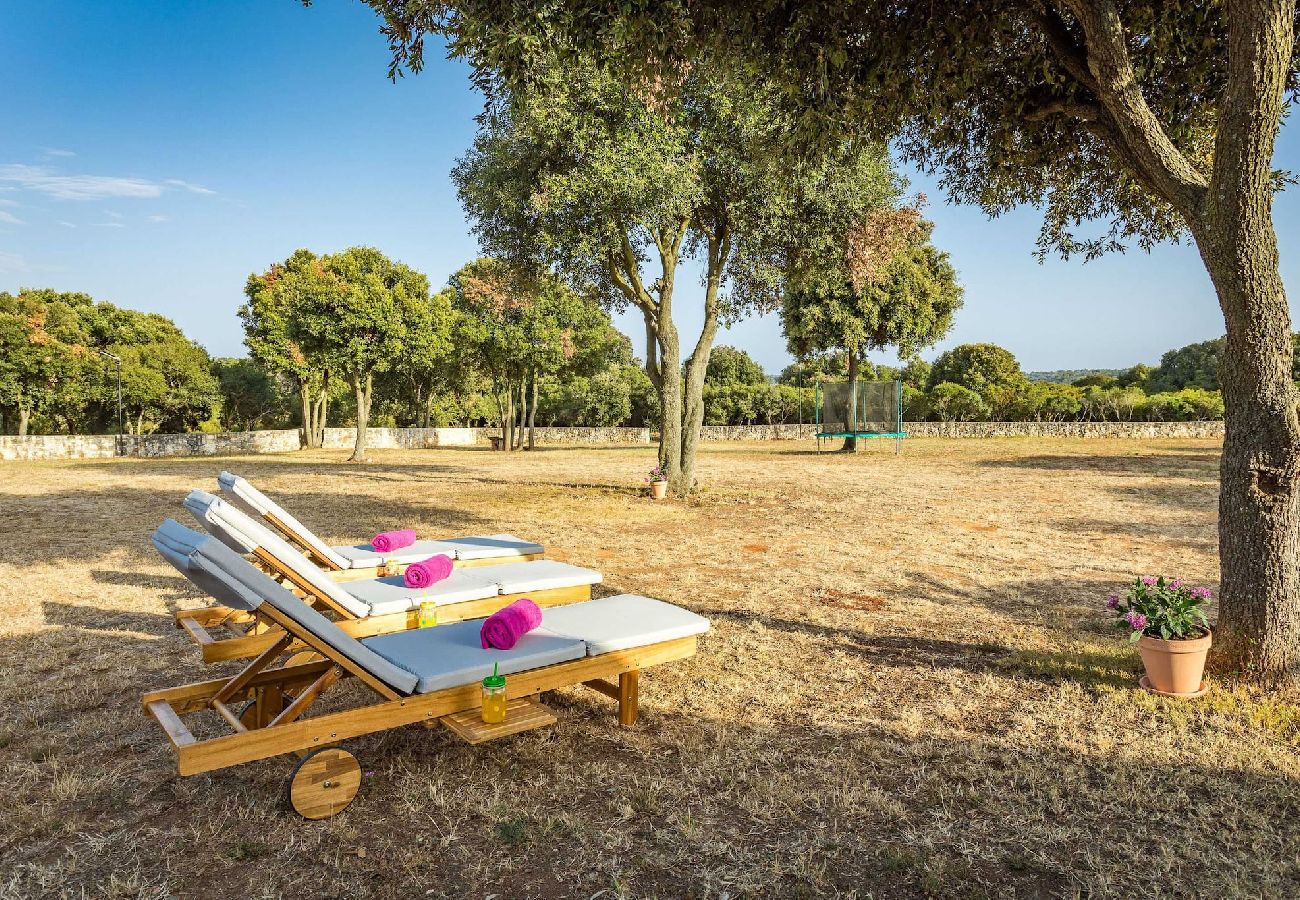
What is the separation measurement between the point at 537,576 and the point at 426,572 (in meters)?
0.81

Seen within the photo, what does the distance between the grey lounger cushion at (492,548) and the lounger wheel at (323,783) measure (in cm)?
311

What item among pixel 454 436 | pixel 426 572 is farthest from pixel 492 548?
pixel 454 436

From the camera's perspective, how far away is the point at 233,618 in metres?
4.90

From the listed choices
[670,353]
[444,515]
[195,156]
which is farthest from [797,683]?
[195,156]

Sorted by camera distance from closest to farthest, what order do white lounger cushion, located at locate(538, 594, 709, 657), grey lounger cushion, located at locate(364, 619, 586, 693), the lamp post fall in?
grey lounger cushion, located at locate(364, 619, 586, 693), white lounger cushion, located at locate(538, 594, 709, 657), the lamp post

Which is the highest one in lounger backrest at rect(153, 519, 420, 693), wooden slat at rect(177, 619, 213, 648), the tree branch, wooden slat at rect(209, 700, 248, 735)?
the tree branch

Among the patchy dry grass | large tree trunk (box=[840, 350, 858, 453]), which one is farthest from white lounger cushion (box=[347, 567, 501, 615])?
large tree trunk (box=[840, 350, 858, 453])

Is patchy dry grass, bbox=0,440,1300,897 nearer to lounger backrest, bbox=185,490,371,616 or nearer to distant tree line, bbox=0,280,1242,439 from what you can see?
lounger backrest, bbox=185,490,371,616

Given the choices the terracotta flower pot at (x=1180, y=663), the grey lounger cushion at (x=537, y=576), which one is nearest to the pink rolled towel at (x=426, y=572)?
the grey lounger cushion at (x=537, y=576)

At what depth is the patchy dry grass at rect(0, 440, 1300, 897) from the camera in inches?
104

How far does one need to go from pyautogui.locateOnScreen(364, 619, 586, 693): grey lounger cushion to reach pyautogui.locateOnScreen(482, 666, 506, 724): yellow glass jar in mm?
71

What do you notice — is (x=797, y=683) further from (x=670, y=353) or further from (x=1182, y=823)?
(x=670, y=353)

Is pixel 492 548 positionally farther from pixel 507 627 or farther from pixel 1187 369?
pixel 1187 369

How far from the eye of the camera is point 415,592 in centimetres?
480
